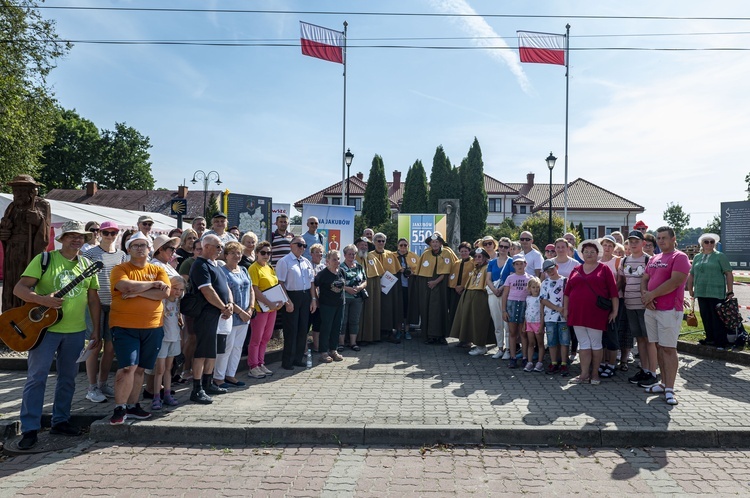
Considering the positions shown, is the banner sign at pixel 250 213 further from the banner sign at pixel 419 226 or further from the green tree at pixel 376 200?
the green tree at pixel 376 200

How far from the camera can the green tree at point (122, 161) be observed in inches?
2293

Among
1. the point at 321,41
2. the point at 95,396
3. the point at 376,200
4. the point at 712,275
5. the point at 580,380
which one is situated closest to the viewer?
the point at 95,396

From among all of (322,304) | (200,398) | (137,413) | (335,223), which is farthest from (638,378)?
(335,223)

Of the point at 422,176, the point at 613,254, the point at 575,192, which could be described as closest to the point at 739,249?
the point at 613,254

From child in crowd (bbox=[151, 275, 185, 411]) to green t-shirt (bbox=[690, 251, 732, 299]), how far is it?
329 inches

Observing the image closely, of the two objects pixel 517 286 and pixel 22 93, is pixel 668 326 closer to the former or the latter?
pixel 517 286

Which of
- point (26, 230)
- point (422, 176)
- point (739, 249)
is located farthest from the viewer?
point (422, 176)

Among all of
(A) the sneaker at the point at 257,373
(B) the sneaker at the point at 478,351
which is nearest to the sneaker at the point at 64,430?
(A) the sneaker at the point at 257,373

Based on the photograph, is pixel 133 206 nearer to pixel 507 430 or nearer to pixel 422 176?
pixel 422 176

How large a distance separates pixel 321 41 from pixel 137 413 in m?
18.5

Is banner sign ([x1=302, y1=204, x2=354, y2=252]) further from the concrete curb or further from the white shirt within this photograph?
the concrete curb

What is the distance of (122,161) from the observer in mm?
59938

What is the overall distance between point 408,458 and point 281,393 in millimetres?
2293

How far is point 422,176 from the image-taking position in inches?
2212
